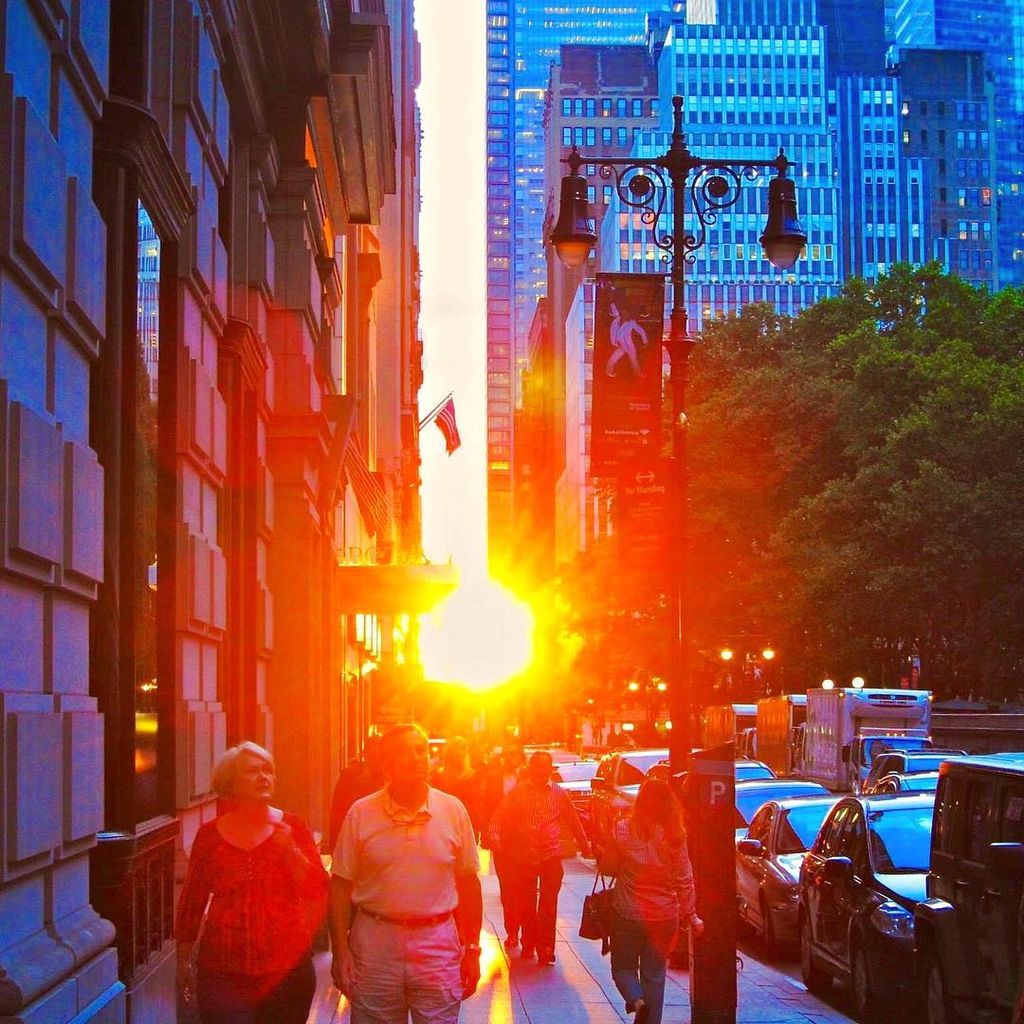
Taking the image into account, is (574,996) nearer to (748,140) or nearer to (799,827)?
→ (799,827)

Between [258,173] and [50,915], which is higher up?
[258,173]

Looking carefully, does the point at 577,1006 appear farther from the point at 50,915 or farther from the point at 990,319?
the point at 990,319

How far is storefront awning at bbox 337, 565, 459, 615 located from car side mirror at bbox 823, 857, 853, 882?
1206cm

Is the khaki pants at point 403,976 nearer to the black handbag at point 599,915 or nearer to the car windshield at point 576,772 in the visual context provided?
the black handbag at point 599,915

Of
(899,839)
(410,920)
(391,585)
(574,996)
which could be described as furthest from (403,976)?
(391,585)

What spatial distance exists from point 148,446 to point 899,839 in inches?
287

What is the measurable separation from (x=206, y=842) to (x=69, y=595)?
1152mm

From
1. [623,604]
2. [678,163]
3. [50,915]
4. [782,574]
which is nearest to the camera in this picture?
[50,915]

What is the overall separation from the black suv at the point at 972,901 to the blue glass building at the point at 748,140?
452 feet

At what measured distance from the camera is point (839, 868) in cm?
1384

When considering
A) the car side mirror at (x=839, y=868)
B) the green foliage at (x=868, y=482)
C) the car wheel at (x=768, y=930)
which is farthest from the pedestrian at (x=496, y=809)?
the green foliage at (x=868, y=482)

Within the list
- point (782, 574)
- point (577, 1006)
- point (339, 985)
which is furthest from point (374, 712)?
point (339, 985)

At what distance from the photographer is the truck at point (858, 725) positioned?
3684cm

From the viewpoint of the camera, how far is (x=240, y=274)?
15.5 meters
